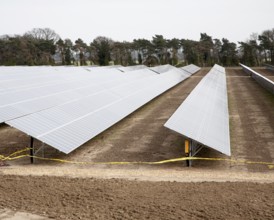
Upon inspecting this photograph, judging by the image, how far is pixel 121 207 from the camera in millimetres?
9195

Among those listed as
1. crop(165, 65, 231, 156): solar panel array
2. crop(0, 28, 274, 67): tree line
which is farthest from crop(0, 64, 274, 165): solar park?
crop(0, 28, 274, 67): tree line

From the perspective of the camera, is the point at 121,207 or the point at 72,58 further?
the point at 72,58

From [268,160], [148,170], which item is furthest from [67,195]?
[268,160]

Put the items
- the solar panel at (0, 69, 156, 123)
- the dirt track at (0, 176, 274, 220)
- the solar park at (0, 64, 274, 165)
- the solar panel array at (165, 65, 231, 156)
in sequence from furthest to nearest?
the solar panel at (0, 69, 156, 123)
the solar park at (0, 64, 274, 165)
the solar panel array at (165, 65, 231, 156)
the dirt track at (0, 176, 274, 220)

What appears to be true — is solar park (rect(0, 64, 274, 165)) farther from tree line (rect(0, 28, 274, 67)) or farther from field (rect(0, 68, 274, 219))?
tree line (rect(0, 28, 274, 67))

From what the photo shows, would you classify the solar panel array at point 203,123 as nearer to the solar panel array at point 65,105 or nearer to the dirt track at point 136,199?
the dirt track at point 136,199

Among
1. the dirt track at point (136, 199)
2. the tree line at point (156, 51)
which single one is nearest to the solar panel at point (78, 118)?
the dirt track at point (136, 199)

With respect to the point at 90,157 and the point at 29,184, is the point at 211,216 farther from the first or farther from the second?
the point at 90,157

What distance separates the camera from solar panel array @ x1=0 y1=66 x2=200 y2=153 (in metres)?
14.7

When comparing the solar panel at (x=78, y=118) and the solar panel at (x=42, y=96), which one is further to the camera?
the solar panel at (x=42, y=96)

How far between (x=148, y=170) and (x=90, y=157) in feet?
10.7

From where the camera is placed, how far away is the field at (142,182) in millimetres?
8953

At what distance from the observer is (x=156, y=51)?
348ft

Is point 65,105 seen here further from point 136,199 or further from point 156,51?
point 156,51
